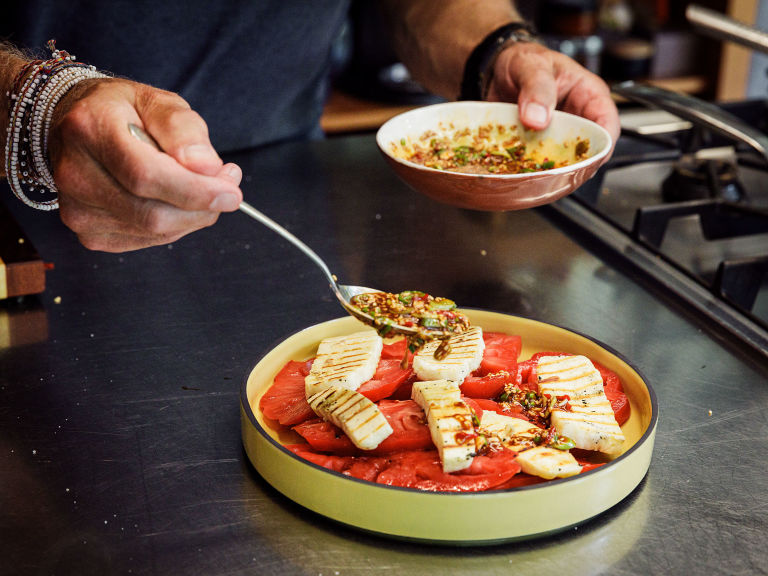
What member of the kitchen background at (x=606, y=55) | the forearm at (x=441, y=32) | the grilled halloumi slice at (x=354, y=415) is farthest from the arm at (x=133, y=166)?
the kitchen background at (x=606, y=55)

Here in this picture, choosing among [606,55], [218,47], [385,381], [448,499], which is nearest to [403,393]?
[385,381]

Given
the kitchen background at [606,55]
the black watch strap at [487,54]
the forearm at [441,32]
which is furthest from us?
the kitchen background at [606,55]

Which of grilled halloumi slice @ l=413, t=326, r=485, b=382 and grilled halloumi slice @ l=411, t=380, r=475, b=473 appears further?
grilled halloumi slice @ l=413, t=326, r=485, b=382

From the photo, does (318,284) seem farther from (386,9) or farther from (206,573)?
(386,9)

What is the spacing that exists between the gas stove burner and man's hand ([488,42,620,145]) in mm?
292

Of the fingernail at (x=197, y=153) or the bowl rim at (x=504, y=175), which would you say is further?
the bowl rim at (x=504, y=175)

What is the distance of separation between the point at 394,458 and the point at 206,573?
0.70ft

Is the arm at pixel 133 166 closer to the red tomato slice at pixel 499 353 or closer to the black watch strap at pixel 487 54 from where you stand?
the red tomato slice at pixel 499 353

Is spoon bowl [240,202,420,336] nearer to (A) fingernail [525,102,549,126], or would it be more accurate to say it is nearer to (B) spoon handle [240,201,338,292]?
(B) spoon handle [240,201,338,292]

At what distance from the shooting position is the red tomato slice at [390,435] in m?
0.90

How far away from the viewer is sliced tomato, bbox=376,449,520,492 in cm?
85

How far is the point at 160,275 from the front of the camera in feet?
4.64

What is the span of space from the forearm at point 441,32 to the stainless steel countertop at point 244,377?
28cm

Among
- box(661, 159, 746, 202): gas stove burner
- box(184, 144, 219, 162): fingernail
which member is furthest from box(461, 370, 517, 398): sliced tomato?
box(661, 159, 746, 202): gas stove burner
